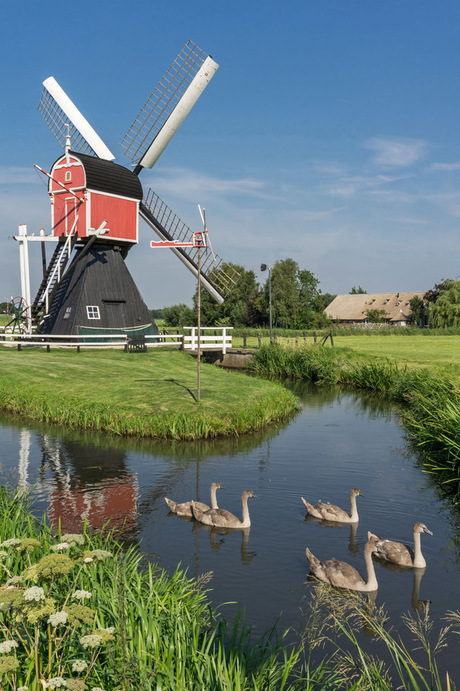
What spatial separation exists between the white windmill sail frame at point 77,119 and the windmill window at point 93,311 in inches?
395

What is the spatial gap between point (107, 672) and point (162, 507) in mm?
6618

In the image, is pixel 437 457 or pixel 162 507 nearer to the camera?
pixel 162 507

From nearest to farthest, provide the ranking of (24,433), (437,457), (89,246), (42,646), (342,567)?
(42,646) → (342,567) → (437,457) → (24,433) → (89,246)

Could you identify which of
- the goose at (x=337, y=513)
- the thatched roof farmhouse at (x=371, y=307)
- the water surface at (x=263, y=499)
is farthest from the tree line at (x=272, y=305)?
the goose at (x=337, y=513)

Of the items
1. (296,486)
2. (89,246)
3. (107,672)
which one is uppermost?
(89,246)

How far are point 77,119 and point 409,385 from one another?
27.4m

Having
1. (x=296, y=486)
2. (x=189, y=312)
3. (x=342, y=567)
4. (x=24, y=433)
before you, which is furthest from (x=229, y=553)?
(x=189, y=312)

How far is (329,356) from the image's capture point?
34.0 meters

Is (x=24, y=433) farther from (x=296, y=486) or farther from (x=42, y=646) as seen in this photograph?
(x=42, y=646)

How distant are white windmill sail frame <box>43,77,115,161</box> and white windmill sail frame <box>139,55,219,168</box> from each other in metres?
2.66

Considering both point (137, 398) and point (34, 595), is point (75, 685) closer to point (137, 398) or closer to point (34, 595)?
point (34, 595)

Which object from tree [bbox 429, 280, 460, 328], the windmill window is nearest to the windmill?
the windmill window

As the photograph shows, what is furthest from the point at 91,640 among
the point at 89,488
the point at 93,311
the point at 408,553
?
the point at 93,311

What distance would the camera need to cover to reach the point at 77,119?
Answer: 3694 centimetres
